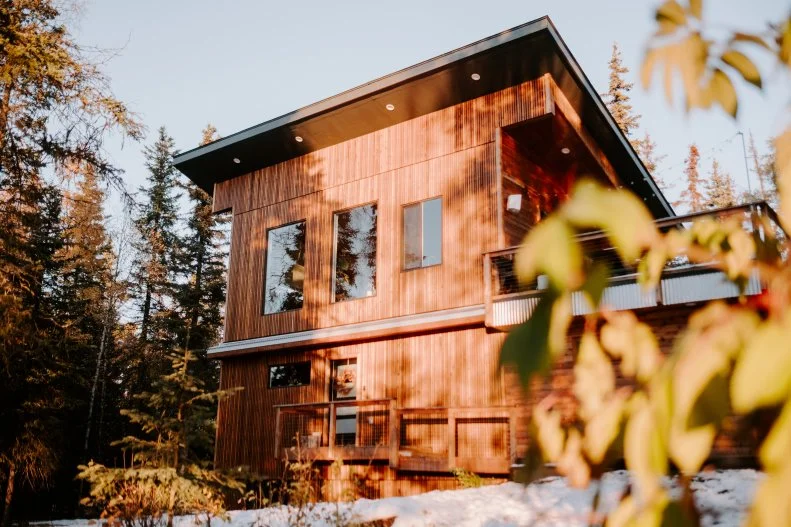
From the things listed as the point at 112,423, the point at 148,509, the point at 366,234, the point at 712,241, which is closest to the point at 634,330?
the point at 712,241

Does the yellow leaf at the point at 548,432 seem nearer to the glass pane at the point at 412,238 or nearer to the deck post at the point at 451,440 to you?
the deck post at the point at 451,440

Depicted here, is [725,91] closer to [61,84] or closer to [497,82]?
[61,84]

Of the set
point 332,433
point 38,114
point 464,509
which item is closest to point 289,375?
point 332,433

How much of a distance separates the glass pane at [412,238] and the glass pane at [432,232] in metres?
0.15

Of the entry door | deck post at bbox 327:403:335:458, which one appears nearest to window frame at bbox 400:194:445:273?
the entry door

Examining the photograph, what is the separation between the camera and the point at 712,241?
2.55ft

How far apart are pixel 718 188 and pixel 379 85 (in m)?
38.3

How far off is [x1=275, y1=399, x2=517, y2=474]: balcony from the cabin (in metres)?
0.03

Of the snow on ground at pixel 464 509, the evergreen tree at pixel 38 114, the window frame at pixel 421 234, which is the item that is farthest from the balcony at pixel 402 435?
the evergreen tree at pixel 38 114

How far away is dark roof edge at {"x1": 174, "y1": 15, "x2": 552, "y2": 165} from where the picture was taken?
1132 cm

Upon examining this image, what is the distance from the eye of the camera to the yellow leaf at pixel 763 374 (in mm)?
426

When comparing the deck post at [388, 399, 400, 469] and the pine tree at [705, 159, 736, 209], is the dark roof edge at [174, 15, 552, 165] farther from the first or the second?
the pine tree at [705, 159, 736, 209]

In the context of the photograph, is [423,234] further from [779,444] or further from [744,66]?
[779,444]

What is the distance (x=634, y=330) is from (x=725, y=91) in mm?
271
